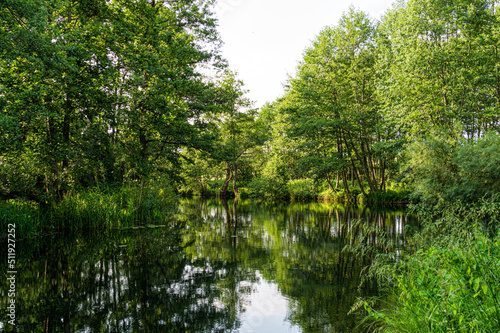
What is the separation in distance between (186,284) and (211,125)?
13.3 m

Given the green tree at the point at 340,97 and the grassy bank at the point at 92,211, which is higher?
the green tree at the point at 340,97

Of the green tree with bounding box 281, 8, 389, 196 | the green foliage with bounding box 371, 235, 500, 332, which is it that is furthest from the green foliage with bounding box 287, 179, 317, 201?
the green foliage with bounding box 371, 235, 500, 332

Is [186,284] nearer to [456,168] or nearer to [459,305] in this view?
[459,305]

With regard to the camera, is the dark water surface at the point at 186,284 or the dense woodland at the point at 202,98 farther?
the dense woodland at the point at 202,98

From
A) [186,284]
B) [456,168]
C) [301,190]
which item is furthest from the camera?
[301,190]

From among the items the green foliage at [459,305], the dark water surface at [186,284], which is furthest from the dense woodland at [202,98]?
the green foliage at [459,305]

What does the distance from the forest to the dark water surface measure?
2.76ft

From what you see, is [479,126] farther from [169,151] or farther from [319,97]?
[169,151]

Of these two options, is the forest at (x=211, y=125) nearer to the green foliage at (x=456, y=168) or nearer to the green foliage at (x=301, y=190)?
the green foliage at (x=456, y=168)

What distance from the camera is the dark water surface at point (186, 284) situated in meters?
4.44

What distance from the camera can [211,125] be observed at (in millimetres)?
18344

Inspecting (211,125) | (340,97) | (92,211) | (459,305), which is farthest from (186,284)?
(340,97)

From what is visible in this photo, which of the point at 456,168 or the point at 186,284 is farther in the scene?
the point at 456,168

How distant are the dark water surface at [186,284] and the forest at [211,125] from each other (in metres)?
0.84
